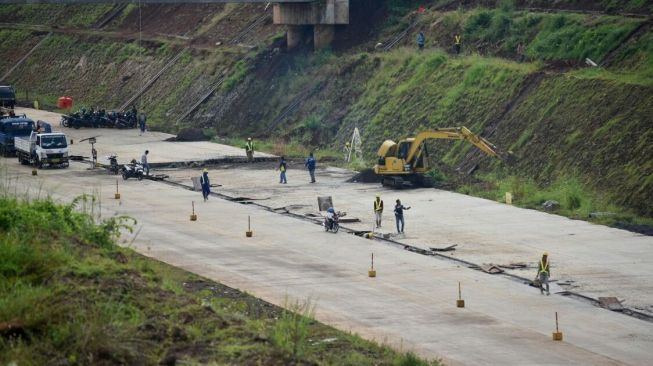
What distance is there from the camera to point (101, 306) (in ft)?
101

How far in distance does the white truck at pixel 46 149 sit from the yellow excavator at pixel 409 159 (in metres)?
17.4

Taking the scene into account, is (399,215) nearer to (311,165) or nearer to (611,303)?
(611,303)

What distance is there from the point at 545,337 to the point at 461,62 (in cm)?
3795

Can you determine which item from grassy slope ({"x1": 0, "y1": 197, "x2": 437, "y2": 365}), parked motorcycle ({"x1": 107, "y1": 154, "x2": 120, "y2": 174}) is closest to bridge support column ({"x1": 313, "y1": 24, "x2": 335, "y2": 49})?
parked motorcycle ({"x1": 107, "y1": 154, "x2": 120, "y2": 174})

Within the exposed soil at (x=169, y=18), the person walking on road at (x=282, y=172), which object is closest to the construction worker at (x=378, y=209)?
the person walking on road at (x=282, y=172)

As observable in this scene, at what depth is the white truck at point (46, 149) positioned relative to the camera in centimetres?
7181

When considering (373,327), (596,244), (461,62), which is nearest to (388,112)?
(461,62)

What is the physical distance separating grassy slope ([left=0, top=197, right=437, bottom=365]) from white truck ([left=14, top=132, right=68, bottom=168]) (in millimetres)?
33597

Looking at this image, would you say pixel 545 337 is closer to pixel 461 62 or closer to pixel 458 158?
pixel 458 158

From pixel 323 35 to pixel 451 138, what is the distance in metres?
26.2

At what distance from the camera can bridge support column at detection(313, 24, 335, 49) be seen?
286 ft

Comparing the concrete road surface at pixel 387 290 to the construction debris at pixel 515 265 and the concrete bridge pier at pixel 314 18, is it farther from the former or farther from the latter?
the concrete bridge pier at pixel 314 18

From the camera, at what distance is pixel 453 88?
72000mm

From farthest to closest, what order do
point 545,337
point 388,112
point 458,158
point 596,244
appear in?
point 388,112 < point 458,158 < point 596,244 < point 545,337
